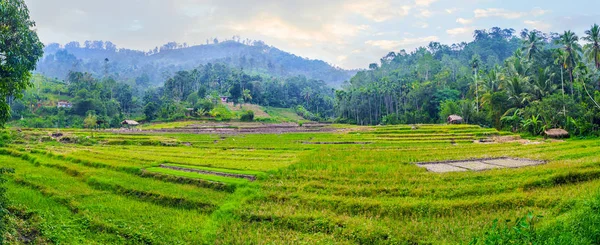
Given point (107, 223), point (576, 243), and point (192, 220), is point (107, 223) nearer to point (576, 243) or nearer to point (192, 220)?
point (192, 220)

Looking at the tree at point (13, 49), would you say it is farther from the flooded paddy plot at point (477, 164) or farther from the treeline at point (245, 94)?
the treeline at point (245, 94)

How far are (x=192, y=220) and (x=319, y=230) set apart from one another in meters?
4.45

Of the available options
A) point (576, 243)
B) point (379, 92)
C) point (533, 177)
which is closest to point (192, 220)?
point (576, 243)

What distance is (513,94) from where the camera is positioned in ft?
145

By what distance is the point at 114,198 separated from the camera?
551 inches

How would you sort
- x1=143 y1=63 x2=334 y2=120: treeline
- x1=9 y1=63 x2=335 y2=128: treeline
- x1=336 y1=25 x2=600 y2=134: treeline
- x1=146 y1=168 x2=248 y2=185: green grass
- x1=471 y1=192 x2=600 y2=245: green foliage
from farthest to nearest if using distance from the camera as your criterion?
x1=143 y1=63 x2=334 y2=120: treeline, x1=9 y1=63 x2=335 y2=128: treeline, x1=336 y1=25 x2=600 y2=134: treeline, x1=146 y1=168 x2=248 y2=185: green grass, x1=471 y1=192 x2=600 y2=245: green foliage

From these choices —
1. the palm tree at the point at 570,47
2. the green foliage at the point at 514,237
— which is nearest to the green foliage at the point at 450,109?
the palm tree at the point at 570,47

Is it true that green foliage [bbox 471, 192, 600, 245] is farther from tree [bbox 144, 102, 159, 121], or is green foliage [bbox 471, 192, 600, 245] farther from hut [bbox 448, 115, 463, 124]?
tree [bbox 144, 102, 159, 121]

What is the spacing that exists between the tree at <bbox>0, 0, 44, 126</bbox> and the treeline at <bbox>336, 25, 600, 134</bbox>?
4171 centimetres

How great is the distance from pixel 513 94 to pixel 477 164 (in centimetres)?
3283

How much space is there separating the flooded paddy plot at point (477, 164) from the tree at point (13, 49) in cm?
1712

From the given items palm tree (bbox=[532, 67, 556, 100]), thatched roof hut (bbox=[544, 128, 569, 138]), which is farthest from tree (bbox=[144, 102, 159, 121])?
thatched roof hut (bbox=[544, 128, 569, 138])

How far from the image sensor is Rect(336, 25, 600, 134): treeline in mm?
35406

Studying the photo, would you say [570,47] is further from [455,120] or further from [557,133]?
[455,120]
